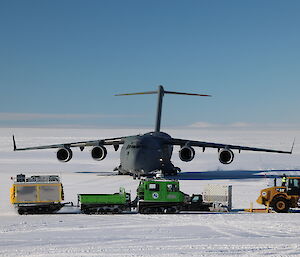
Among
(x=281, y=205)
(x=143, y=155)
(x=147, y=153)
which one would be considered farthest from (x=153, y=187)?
(x=147, y=153)

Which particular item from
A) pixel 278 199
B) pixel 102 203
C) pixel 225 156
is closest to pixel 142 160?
pixel 225 156

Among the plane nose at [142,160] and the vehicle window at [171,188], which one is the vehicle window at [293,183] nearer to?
the vehicle window at [171,188]

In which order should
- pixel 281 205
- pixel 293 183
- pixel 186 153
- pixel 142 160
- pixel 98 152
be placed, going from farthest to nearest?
pixel 98 152
pixel 186 153
pixel 142 160
pixel 293 183
pixel 281 205

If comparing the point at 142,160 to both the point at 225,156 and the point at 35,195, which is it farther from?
the point at 35,195

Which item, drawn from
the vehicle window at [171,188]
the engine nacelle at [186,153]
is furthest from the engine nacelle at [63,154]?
the vehicle window at [171,188]

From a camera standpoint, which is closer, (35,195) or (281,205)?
(35,195)

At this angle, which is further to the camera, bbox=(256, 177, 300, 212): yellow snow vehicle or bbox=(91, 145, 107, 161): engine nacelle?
bbox=(91, 145, 107, 161): engine nacelle

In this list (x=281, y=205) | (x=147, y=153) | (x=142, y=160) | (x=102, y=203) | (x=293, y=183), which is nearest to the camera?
(x=102, y=203)

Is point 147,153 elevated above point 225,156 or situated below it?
below

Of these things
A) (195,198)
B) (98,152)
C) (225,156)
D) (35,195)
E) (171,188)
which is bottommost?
(35,195)

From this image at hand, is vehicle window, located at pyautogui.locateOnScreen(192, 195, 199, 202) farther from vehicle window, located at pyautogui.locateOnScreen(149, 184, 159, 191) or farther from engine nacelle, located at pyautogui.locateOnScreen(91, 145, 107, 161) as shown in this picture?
engine nacelle, located at pyautogui.locateOnScreen(91, 145, 107, 161)

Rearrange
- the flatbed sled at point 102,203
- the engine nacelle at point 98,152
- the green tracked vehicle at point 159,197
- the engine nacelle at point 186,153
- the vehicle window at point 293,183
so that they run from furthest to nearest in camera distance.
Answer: the engine nacelle at point 98,152 < the engine nacelle at point 186,153 < the vehicle window at point 293,183 < the green tracked vehicle at point 159,197 < the flatbed sled at point 102,203

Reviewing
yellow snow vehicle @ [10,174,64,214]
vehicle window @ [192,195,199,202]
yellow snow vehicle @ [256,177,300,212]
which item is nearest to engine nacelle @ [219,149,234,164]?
vehicle window @ [192,195,199,202]

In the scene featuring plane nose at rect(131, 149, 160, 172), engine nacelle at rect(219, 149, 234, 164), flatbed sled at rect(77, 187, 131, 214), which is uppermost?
engine nacelle at rect(219, 149, 234, 164)
